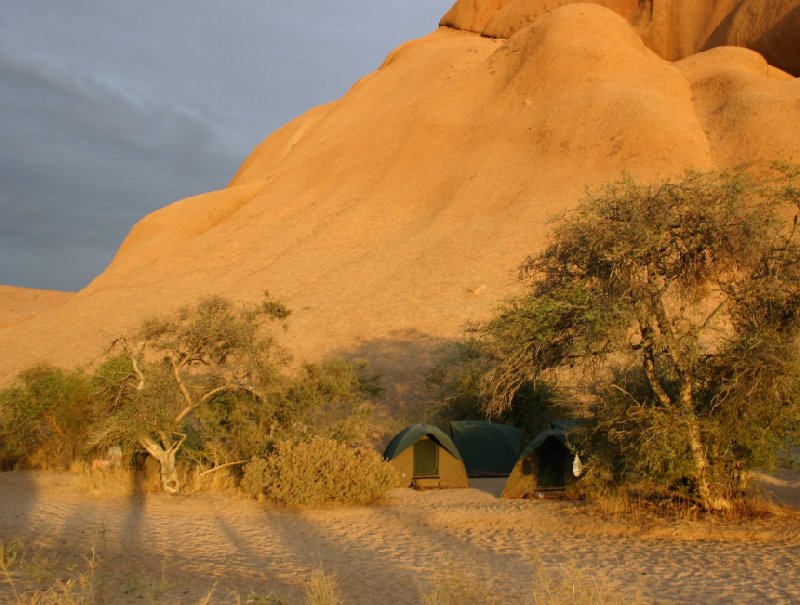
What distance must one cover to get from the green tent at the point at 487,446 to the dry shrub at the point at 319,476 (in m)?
4.34

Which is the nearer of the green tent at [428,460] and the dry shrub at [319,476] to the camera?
the dry shrub at [319,476]

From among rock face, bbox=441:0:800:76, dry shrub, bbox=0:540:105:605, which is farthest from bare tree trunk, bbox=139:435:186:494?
rock face, bbox=441:0:800:76

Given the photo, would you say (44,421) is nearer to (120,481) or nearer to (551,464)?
(120,481)

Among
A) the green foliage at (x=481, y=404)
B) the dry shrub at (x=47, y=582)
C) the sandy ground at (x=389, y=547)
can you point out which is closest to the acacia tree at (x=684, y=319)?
the sandy ground at (x=389, y=547)

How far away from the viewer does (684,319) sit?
37.7 ft

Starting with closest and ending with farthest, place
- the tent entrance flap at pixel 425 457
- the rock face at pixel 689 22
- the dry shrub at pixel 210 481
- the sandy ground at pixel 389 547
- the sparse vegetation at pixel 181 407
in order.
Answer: the sandy ground at pixel 389 547, the sparse vegetation at pixel 181 407, the dry shrub at pixel 210 481, the tent entrance flap at pixel 425 457, the rock face at pixel 689 22

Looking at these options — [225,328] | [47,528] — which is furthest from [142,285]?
[47,528]

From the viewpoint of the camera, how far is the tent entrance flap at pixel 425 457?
16328mm

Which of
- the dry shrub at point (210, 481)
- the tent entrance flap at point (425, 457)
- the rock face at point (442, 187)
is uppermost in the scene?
the rock face at point (442, 187)

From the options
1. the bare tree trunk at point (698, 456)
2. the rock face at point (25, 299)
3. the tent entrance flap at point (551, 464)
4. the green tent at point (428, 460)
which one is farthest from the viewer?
the rock face at point (25, 299)

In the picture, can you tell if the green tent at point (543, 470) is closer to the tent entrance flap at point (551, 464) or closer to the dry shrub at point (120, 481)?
the tent entrance flap at point (551, 464)

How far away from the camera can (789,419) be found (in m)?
10.6

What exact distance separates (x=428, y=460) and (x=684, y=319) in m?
7.04

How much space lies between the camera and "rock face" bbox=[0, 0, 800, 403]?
1265 inches
